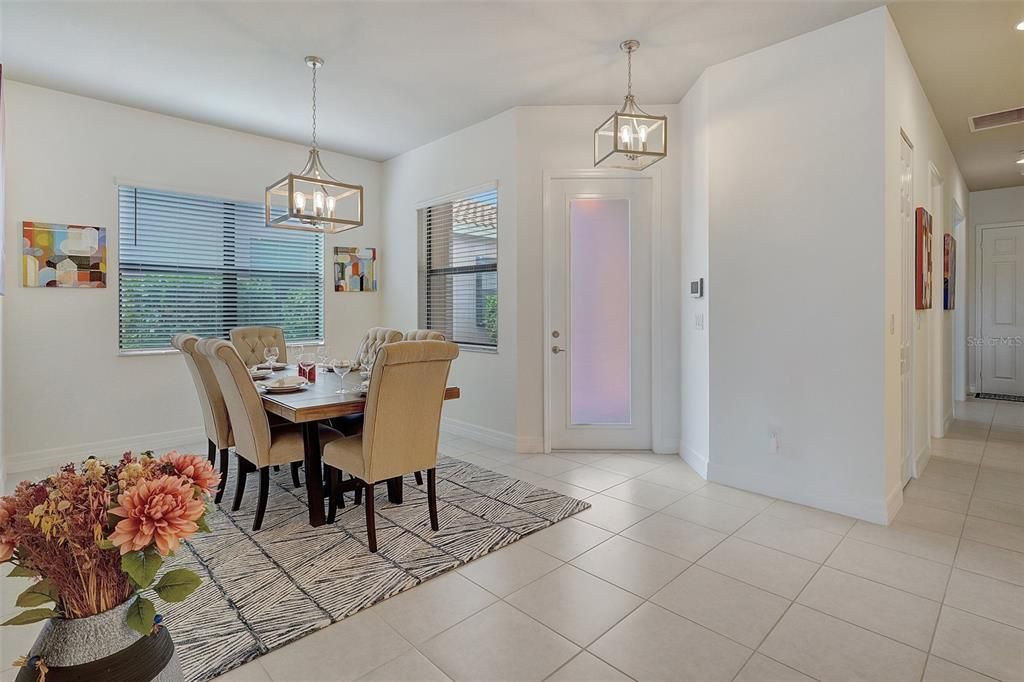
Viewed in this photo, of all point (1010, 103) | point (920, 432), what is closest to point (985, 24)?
point (1010, 103)

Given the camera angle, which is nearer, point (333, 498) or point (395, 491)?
point (333, 498)

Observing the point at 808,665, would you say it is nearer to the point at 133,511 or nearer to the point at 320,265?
the point at 133,511

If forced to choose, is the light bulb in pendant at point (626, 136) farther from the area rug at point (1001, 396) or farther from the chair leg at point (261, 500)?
the area rug at point (1001, 396)

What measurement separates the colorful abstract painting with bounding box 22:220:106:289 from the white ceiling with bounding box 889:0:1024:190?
571cm

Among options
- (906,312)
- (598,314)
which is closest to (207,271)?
(598,314)

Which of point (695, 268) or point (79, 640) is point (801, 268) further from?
point (79, 640)

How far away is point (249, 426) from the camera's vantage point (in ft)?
9.01

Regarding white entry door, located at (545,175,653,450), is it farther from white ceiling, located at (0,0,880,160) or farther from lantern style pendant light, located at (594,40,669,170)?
lantern style pendant light, located at (594,40,669,170)

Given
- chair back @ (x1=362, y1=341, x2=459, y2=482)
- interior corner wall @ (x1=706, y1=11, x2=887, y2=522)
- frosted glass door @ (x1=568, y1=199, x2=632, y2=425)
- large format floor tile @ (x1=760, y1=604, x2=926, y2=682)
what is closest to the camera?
large format floor tile @ (x1=760, y1=604, x2=926, y2=682)

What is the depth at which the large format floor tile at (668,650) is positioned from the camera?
5.57ft

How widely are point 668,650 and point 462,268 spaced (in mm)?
3811

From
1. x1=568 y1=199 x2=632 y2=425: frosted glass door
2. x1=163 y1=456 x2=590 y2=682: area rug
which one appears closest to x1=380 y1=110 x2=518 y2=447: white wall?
x1=568 y1=199 x2=632 y2=425: frosted glass door

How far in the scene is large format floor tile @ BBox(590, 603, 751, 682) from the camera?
1.70m

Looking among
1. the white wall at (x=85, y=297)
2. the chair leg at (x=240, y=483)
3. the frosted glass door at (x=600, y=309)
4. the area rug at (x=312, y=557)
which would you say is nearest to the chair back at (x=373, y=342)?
the area rug at (x=312, y=557)
